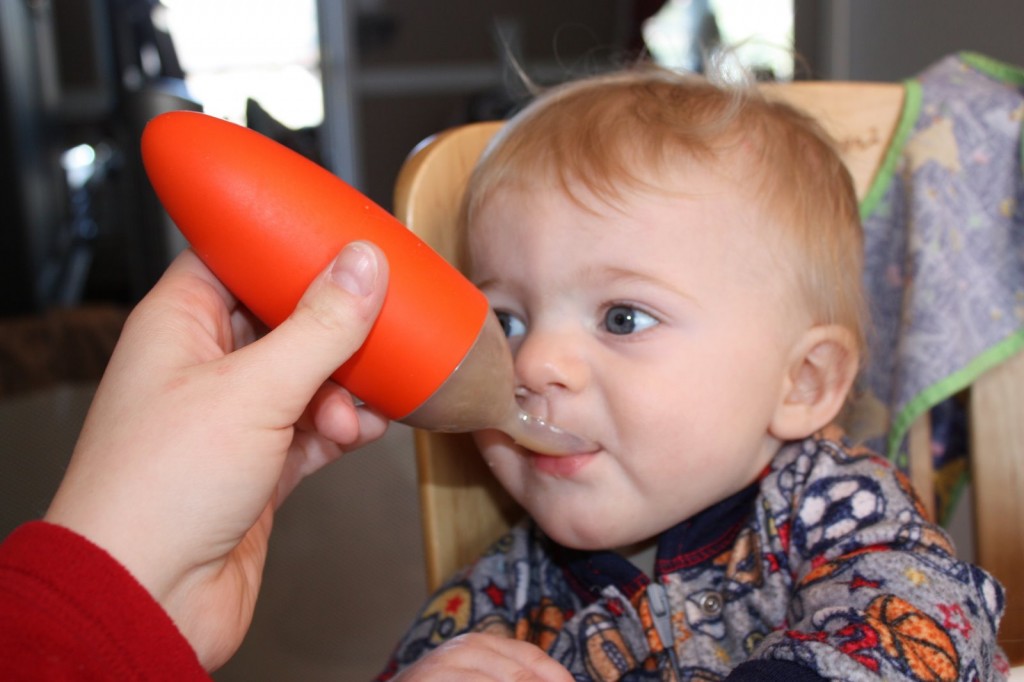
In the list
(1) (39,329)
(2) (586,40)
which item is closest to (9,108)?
(1) (39,329)

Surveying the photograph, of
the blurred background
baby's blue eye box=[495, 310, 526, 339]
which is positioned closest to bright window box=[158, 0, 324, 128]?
the blurred background

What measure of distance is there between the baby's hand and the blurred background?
0.19 meters

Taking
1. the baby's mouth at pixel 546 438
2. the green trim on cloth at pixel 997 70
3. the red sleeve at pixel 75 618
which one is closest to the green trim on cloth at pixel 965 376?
the green trim on cloth at pixel 997 70

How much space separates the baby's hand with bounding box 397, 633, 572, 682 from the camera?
22.6 inches

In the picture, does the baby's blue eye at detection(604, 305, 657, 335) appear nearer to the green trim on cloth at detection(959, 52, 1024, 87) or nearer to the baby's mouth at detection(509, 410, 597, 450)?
the baby's mouth at detection(509, 410, 597, 450)

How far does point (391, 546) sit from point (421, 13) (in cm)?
259

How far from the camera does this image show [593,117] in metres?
0.73

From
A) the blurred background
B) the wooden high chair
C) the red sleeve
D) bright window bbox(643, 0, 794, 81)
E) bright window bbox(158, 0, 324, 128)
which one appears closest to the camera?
the red sleeve

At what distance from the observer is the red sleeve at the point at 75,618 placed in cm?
40

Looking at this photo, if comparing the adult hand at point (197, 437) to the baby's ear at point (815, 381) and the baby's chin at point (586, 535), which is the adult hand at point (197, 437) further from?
the baby's ear at point (815, 381)

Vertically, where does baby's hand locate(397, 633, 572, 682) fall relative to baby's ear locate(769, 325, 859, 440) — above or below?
below

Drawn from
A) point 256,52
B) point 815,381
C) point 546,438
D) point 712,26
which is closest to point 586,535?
point 546,438

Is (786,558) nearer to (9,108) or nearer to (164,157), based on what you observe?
(164,157)

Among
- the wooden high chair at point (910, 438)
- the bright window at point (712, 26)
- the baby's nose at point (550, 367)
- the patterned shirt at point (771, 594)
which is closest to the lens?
the patterned shirt at point (771, 594)
